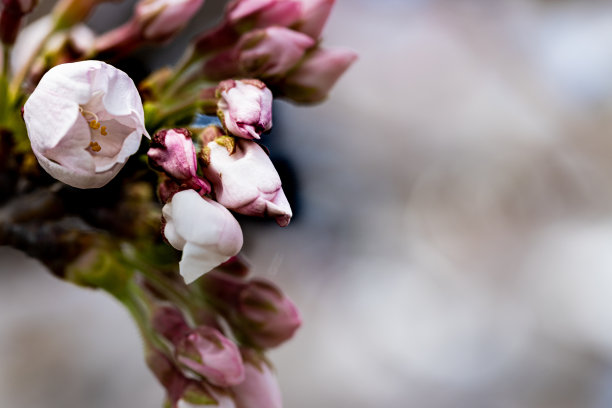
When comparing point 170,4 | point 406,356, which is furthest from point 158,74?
point 406,356

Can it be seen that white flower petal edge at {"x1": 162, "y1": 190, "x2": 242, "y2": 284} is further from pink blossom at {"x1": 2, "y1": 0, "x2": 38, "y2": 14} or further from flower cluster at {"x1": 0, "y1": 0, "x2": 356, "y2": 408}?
pink blossom at {"x1": 2, "y1": 0, "x2": 38, "y2": 14}

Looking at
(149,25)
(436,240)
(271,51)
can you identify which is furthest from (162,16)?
(436,240)

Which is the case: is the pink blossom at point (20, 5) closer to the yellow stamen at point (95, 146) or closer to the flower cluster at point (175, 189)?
the flower cluster at point (175, 189)

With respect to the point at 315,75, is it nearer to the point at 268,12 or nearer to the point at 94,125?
the point at 268,12

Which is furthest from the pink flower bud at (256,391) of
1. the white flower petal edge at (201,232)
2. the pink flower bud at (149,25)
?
the pink flower bud at (149,25)

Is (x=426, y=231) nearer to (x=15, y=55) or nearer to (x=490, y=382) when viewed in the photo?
(x=490, y=382)

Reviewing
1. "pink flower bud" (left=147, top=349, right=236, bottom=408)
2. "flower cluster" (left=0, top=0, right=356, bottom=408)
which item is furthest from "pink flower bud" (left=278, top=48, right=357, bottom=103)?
"pink flower bud" (left=147, top=349, right=236, bottom=408)

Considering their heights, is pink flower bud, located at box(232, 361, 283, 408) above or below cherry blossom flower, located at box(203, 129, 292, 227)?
below
